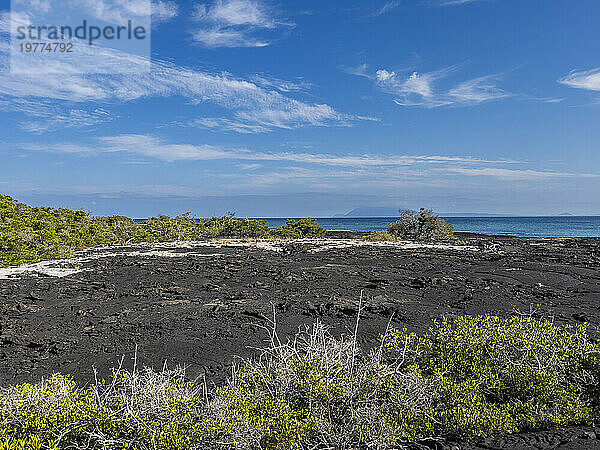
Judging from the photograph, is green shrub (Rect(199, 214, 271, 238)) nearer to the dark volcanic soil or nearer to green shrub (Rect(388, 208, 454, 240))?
green shrub (Rect(388, 208, 454, 240))

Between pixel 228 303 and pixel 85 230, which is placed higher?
pixel 85 230

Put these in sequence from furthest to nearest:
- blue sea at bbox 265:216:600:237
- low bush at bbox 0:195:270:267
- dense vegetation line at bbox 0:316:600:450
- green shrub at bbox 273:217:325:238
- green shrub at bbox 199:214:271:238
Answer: blue sea at bbox 265:216:600:237
green shrub at bbox 273:217:325:238
green shrub at bbox 199:214:271:238
low bush at bbox 0:195:270:267
dense vegetation line at bbox 0:316:600:450

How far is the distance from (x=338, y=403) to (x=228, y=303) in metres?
5.91

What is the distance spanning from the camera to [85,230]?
23.5m

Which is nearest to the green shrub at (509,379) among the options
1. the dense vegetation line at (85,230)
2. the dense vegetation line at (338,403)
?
the dense vegetation line at (338,403)

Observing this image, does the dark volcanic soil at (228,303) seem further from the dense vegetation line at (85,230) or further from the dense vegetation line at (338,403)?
the dense vegetation line at (85,230)

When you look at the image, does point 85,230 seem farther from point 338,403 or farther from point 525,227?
point 525,227

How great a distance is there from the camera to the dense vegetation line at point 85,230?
16.7m

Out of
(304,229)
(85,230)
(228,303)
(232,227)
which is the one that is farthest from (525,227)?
(228,303)

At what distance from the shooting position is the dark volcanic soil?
623cm

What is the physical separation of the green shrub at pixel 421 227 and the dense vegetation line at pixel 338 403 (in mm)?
26293

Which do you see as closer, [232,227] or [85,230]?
[85,230]

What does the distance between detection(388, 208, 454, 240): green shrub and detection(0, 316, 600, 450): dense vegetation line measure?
86.3 feet

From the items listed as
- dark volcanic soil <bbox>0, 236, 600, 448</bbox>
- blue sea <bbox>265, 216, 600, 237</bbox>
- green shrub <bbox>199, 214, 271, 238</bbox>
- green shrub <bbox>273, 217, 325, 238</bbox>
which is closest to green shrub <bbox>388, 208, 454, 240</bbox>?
green shrub <bbox>273, 217, 325, 238</bbox>
